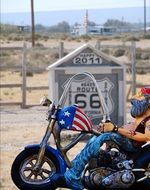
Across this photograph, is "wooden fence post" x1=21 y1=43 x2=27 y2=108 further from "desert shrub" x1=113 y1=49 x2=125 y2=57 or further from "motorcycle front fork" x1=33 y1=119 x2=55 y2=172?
"desert shrub" x1=113 y1=49 x2=125 y2=57

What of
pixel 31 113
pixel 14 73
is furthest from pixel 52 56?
pixel 31 113

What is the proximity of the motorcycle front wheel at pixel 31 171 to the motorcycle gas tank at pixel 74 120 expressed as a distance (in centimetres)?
28

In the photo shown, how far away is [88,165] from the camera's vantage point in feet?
17.9

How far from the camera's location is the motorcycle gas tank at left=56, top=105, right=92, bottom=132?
5.49 meters

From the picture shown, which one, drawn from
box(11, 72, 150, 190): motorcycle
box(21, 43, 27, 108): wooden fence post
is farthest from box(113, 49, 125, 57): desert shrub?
box(11, 72, 150, 190): motorcycle

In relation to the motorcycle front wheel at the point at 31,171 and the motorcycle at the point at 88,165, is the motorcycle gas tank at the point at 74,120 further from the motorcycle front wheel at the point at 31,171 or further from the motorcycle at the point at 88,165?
the motorcycle front wheel at the point at 31,171

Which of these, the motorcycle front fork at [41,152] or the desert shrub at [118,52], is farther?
the desert shrub at [118,52]

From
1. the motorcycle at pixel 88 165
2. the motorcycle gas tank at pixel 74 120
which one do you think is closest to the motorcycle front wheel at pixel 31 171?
the motorcycle at pixel 88 165

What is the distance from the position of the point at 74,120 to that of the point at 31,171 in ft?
1.77

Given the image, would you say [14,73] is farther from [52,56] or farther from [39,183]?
[39,183]

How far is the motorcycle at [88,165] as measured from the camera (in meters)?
5.36

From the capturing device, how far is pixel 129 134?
17.6 ft

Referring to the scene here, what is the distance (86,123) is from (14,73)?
2704 cm

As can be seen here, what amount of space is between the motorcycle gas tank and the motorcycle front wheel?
11.2 inches
